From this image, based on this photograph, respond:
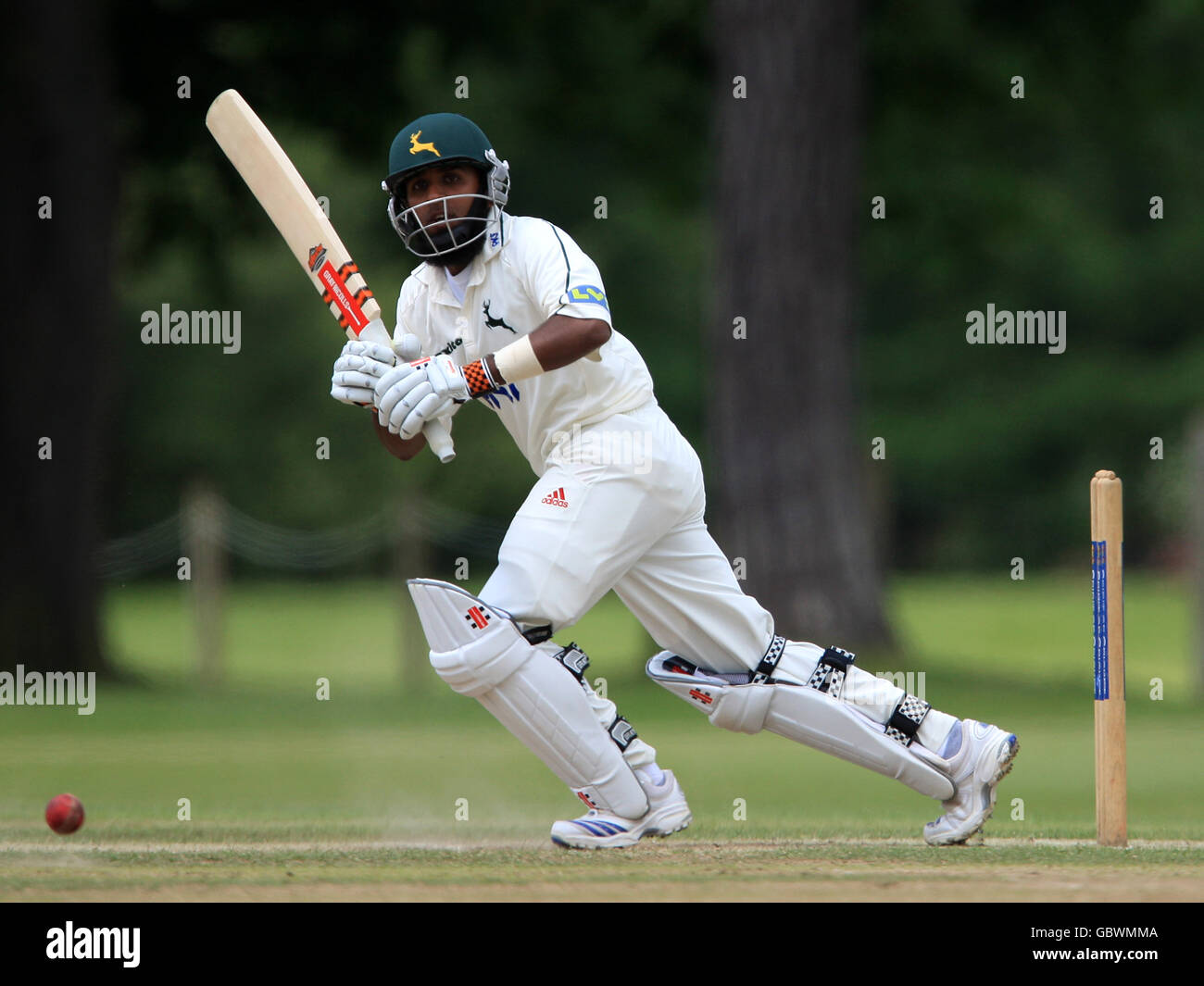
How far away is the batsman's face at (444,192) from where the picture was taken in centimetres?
441

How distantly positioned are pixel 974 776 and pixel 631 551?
1087mm

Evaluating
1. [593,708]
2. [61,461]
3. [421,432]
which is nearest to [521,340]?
[421,432]

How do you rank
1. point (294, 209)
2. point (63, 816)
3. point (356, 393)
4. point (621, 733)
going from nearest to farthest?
point (356, 393), point (63, 816), point (621, 733), point (294, 209)

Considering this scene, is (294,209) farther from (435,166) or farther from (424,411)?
(424,411)

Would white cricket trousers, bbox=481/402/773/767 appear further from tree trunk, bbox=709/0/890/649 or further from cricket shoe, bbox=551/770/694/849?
tree trunk, bbox=709/0/890/649

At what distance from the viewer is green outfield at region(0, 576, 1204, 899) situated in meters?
3.97

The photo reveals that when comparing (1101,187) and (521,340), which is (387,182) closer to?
(521,340)

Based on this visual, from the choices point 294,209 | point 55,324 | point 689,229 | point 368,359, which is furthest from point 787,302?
point 689,229

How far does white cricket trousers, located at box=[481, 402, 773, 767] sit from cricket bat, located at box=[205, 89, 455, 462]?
707mm

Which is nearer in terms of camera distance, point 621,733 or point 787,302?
point 621,733

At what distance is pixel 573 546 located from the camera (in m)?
4.32

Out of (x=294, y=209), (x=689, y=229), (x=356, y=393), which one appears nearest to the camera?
(x=356, y=393)

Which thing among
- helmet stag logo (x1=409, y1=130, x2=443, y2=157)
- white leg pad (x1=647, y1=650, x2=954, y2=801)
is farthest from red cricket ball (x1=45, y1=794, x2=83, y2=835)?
helmet stag logo (x1=409, y1=130, x2=443, y2=157)

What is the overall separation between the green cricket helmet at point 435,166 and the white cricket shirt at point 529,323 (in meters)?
0.06
